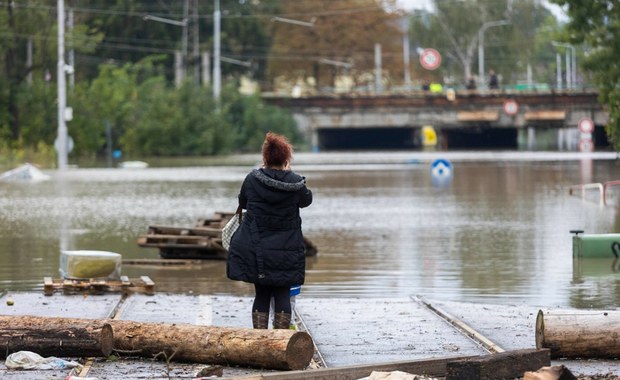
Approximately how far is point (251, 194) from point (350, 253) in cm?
1017

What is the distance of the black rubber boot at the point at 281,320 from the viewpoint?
11.1 metres

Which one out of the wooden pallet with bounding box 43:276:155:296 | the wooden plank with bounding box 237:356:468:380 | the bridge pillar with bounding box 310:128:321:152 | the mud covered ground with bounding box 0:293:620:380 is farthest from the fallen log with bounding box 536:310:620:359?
the bridge pillar with bounding box 310:128:321:152

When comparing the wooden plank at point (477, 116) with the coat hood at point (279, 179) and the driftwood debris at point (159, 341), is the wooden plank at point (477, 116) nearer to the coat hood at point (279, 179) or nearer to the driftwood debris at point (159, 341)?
the coat hood at point (279, 179)

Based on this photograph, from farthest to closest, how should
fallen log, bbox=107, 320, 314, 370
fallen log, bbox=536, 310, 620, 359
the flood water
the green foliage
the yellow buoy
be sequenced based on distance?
the yellow buoy
the green foliage
the flood water
fallen log, bbox=536, 310, 620, 359
fallen log, bbox=107, 320, 314, 370

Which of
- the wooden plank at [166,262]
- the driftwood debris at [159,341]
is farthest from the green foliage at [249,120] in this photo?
the driftwood debris at [159,341]

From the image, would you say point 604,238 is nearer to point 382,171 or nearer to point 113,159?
point 382,171

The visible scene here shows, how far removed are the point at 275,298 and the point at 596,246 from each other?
958cm

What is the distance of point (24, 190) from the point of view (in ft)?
130

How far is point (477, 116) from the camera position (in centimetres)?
10044

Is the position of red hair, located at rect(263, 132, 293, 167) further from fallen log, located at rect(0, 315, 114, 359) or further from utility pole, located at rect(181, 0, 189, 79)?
utility pole, located at rect(181, 0, 189, 79)

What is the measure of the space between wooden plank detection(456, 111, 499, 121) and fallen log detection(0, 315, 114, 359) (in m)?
90.4

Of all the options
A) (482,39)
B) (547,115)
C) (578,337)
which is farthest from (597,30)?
(482,39)

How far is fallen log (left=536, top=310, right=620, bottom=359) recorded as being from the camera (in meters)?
10.4

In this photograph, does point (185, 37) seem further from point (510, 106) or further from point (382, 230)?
point (382, 230)
